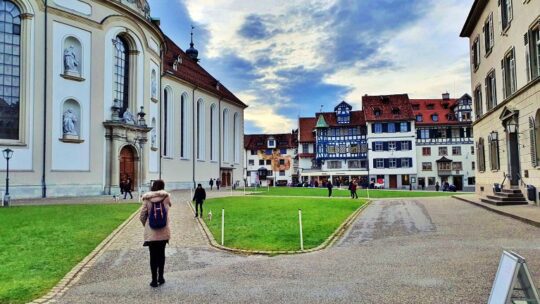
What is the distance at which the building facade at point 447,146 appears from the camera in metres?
71.1

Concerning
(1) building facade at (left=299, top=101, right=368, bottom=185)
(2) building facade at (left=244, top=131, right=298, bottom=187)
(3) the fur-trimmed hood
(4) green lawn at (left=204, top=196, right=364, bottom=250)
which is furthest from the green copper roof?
(3) the fur-trimmed hood

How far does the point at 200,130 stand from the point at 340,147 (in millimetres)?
30045

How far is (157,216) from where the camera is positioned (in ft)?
25.9

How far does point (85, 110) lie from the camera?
3403cm

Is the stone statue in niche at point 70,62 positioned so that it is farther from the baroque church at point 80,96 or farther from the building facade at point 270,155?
the building facade at point 270,155

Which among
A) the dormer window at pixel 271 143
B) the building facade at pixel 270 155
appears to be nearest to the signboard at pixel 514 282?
the building facade at pixel 270 155

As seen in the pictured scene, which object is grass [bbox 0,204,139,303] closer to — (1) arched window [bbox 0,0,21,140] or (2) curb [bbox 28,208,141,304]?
(2) curb [bbox 28,208,141,304]

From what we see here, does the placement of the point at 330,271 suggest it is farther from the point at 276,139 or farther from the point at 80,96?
the point at 276,139

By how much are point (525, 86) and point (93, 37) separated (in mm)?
29208

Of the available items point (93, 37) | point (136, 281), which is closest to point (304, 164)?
point (93, 37)

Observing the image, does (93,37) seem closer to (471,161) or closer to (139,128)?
(139,128)

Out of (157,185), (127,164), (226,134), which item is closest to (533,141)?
(157,185)

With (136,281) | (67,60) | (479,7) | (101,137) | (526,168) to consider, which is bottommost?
(136,281)

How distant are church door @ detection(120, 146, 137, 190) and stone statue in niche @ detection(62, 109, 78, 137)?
496cm
